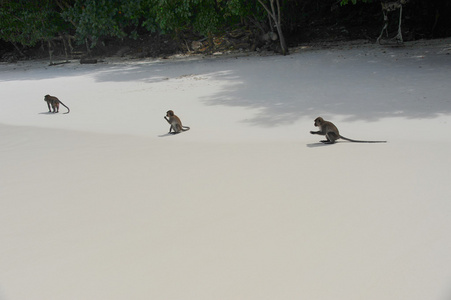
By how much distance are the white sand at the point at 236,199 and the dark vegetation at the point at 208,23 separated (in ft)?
31.0

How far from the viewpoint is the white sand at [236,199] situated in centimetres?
305

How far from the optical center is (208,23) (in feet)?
59.5

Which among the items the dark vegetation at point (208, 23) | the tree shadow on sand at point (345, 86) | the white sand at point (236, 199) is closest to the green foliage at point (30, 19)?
the dark vegetation at point (208, 23)

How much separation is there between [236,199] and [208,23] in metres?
14.8

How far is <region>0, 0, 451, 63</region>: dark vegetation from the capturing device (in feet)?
60.0

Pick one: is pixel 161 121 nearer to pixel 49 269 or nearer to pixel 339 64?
pixel 49 269

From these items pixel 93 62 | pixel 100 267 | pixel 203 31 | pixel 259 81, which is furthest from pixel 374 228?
pixel 93 62

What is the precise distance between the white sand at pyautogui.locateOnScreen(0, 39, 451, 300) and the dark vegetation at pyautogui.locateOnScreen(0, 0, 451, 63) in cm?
944

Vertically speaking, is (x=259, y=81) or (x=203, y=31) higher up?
(x=203, y=31)

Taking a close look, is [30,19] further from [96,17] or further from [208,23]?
[208,23]

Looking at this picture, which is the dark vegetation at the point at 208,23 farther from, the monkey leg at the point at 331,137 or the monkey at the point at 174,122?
the monkey leg at the point at 331,137

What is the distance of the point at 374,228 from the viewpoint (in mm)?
3594

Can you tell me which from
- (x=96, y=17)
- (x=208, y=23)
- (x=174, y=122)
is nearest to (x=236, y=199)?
(x=174, y=122)

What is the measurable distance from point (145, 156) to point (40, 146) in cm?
218
